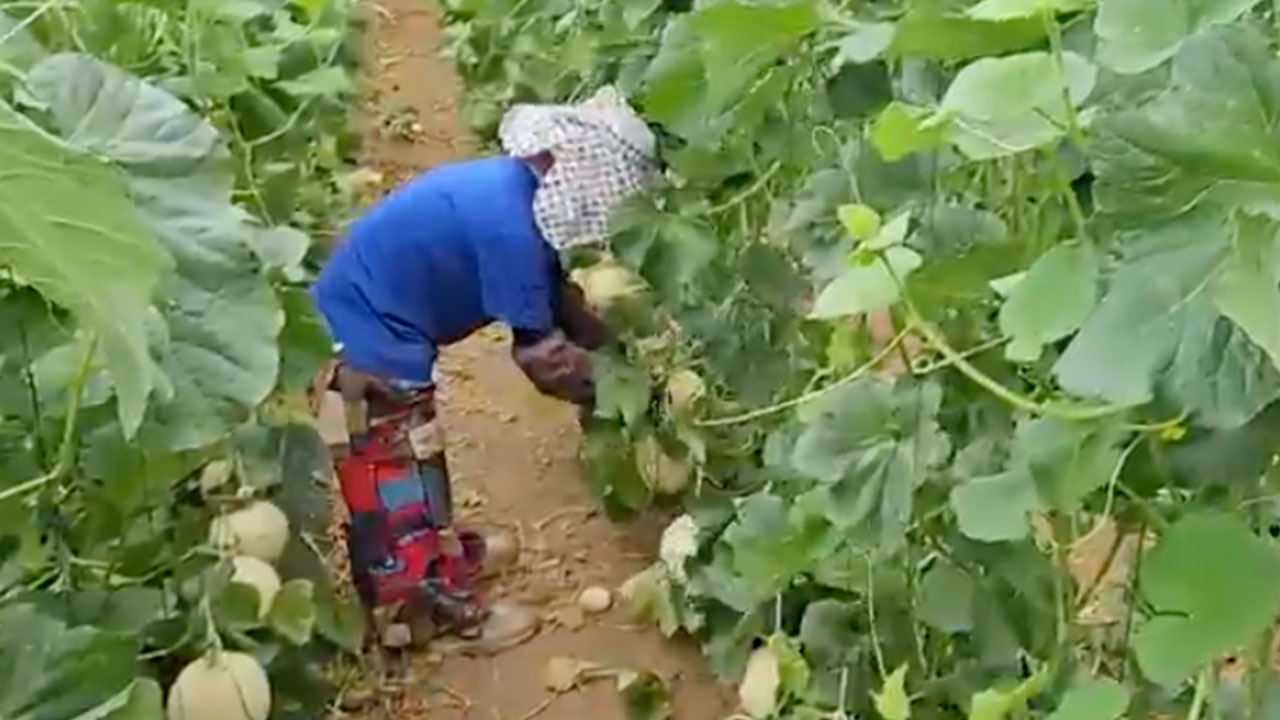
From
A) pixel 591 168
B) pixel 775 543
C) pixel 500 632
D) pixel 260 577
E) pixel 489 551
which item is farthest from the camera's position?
pixel 489 551

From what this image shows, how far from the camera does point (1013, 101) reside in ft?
3.40

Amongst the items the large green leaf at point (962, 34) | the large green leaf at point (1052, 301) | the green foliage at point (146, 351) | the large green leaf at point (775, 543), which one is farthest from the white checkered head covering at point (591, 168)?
the large green leaf at point (1052, 301)

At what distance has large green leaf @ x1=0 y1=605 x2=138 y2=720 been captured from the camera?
120 centimetres

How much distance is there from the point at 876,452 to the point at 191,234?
56 cm

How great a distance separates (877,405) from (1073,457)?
1.24 ft

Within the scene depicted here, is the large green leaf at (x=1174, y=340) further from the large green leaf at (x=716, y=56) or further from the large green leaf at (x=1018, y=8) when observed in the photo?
the large green leaf at (x=716, y=56)

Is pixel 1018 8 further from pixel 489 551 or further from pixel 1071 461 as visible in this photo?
pixel 489 551

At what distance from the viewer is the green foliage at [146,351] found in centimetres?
74

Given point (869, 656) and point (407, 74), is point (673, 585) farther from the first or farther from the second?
point (407, 74)

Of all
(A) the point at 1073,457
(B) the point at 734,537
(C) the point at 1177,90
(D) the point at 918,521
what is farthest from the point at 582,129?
(C) the point at 1177,90

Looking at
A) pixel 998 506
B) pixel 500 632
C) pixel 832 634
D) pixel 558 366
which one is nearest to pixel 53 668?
pixel 998 506

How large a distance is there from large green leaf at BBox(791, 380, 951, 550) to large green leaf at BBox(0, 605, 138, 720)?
0.50m

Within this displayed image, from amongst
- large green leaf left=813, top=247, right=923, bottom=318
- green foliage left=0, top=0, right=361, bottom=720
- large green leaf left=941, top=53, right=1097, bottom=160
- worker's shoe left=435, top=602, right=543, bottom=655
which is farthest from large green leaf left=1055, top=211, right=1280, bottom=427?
worker's shoe left=435, top=602, right=543, bottom=655

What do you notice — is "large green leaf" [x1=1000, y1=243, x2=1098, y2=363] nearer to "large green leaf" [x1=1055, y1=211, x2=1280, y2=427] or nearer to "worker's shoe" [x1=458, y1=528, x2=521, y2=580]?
"large green leaf" [x1=1055, y1=211, x2=1280, y2=427]
